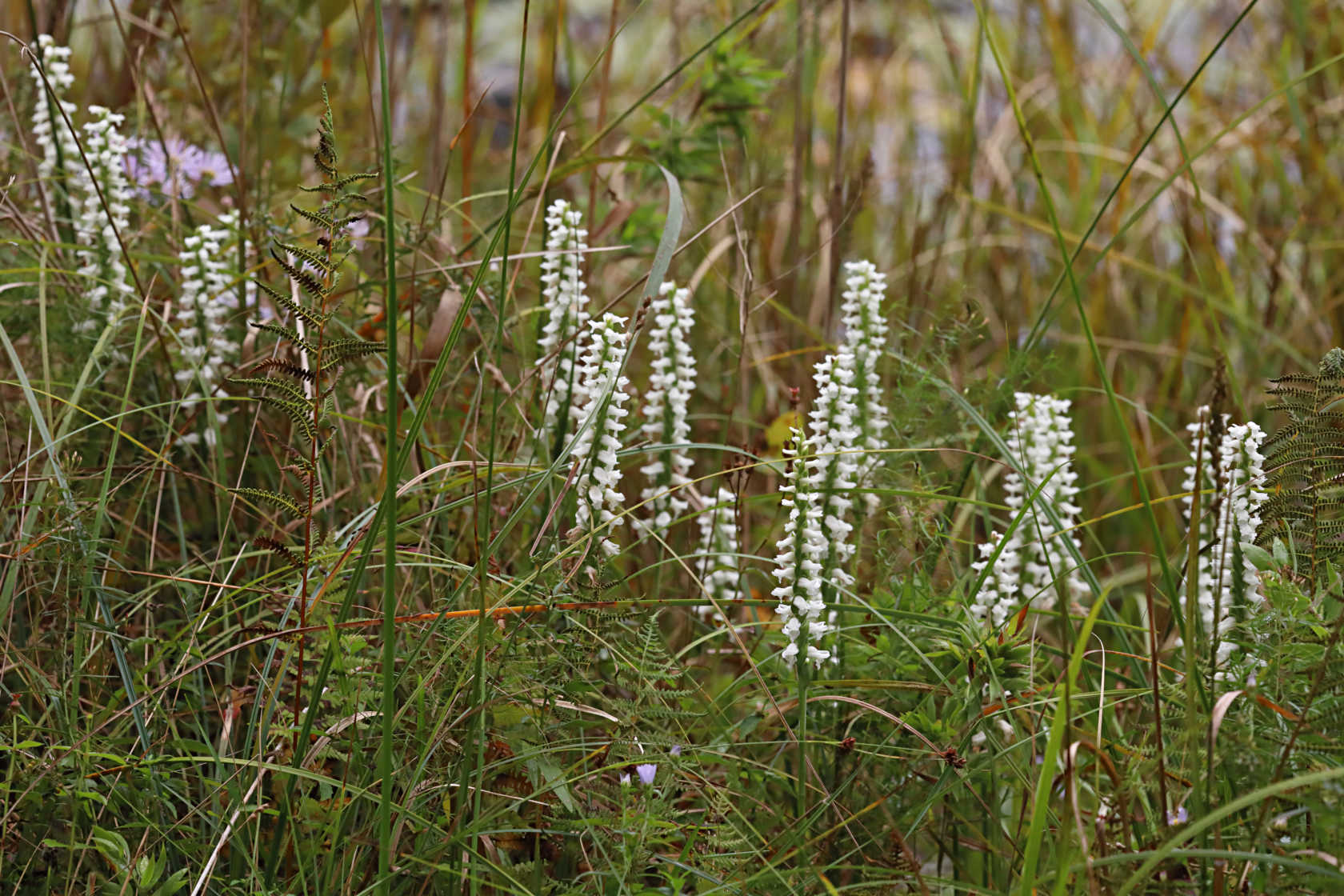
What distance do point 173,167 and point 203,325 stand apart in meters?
0.55

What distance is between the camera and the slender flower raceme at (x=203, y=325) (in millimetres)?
1780

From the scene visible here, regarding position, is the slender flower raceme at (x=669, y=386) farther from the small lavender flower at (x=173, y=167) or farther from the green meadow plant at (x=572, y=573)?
the small lavender flower at (x=173, y=167)

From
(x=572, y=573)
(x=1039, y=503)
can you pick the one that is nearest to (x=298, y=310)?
(x=572, y=573)

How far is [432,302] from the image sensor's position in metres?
2.12

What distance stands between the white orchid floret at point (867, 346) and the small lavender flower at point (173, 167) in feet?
3.97

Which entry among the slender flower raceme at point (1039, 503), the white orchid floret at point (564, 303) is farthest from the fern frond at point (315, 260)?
the slender flower raceme at point (1039, 503)

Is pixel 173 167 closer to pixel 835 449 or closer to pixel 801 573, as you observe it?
pixel 835 449

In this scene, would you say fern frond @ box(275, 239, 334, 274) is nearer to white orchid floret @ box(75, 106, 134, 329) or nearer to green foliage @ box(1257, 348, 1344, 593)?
white orchid floret @ box(75, 106, 134, 329)

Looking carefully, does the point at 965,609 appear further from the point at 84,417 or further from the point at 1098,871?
the point at 84,417

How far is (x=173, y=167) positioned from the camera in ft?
7.39

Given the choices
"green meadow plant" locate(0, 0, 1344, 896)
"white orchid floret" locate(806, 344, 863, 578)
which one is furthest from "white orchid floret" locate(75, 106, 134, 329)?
"white orchid floret" locate(806, 344, 863, 578)

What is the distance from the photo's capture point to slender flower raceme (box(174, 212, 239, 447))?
1.78 meters

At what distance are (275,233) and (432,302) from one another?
29 centimetres

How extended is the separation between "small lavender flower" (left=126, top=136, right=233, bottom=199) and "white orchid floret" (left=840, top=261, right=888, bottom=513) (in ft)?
3.97
